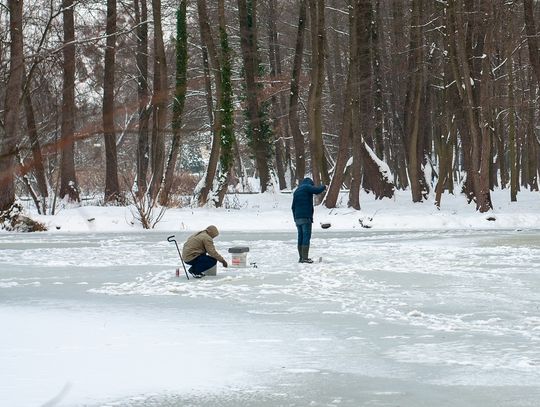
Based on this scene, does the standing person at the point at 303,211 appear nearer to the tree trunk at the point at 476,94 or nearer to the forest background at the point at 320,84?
the forest background at the point at 320,84

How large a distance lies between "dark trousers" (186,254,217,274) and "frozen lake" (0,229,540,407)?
11.2 inches

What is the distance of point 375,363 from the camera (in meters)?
9.08

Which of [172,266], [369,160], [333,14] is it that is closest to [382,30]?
[333,14]

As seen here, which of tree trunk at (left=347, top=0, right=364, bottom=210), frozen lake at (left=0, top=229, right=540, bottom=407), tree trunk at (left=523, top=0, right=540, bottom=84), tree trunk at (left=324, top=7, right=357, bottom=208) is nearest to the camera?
frozen lake at (left=0, top=229, right=540, bottom=407)

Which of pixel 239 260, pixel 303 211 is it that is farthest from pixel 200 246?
pixel 303 211

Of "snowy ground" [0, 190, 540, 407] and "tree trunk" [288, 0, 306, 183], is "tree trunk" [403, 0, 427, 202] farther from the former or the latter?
"snowy ground" [0, 190, 540, 407]

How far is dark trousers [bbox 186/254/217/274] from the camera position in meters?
16.6

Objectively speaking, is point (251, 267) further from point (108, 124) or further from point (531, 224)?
point (531, 224)

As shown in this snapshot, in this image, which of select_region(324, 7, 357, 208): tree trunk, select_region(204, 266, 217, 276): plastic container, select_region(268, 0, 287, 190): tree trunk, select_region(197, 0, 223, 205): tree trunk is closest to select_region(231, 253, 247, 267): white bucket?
select_region(204, 266, 217, 276): plastic container

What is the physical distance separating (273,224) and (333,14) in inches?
829

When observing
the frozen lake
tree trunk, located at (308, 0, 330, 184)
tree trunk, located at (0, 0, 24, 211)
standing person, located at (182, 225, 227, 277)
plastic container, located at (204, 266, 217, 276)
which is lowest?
the frozen lake

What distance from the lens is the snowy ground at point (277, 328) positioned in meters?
7.92

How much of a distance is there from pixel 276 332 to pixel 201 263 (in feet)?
19.5

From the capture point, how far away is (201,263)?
1669 cm
